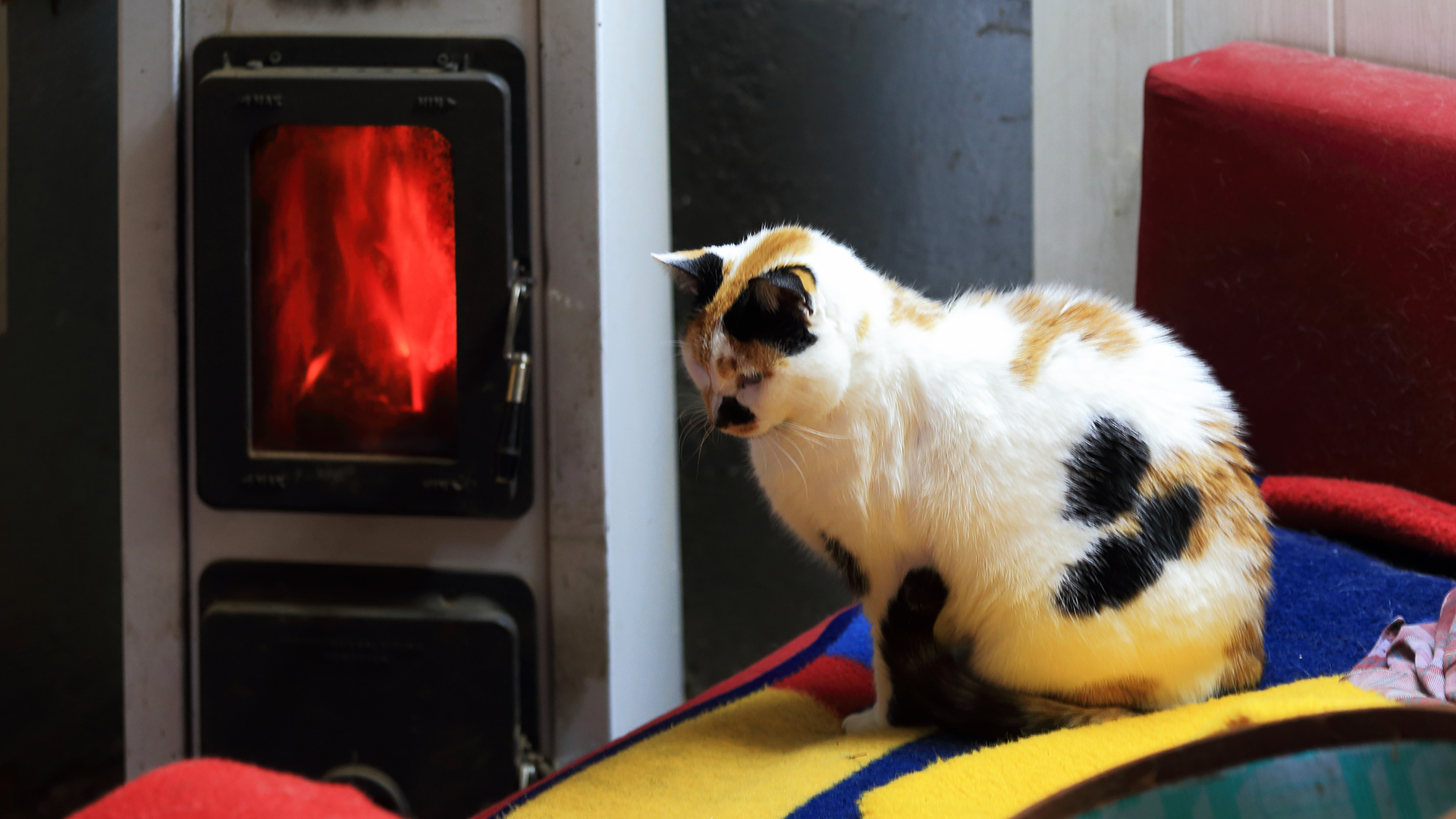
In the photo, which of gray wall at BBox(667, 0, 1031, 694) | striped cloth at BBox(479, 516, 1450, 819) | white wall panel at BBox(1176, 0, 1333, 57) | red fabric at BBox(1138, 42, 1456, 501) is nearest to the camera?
striped cloth at BBox(479, 516, 1450, 819)

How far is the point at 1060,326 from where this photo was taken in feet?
2.66

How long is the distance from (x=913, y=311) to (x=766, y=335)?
6.1 inches

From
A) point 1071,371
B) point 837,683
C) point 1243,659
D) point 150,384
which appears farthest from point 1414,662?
point 150,384

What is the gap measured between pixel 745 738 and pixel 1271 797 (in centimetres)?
49

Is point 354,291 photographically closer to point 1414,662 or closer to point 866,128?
point 866,128

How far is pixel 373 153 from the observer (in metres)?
1.17

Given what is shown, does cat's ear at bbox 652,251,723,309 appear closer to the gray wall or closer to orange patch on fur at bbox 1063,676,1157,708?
orange patch on fur at bbox 1063,676,1157,708

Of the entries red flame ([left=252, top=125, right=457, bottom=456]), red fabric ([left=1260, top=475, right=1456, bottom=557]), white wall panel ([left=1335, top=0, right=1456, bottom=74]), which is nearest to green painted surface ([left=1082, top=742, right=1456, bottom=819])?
red fabric ([left=1260, top=475, right=1456, bottom=557])

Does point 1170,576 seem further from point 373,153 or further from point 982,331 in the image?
point 373,153

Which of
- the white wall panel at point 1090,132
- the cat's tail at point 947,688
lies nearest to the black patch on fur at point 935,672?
the cat's tail at point 947,688

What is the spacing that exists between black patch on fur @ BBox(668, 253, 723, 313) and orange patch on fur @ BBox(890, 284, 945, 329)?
0.16 meters

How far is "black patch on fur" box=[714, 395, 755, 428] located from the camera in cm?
76

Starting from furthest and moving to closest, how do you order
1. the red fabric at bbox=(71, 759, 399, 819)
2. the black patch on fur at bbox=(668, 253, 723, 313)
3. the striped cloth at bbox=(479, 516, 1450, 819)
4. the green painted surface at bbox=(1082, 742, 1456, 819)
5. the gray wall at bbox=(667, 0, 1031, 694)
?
the gray wall at bbox=(667, 0, 1031, 694), the black patch on fur at bbox=(668, 253, 723, 313), the striped cloth at bbox=(479, 516, 1450, 819), the red fabric at bbox=(71, 759, 399, 819), the green painted surface at bbox=(1082, 742, 1456, 819)

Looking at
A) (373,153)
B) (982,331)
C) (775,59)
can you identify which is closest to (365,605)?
(373,153)
